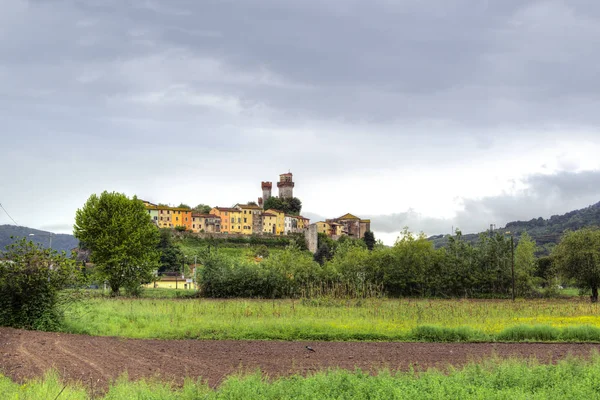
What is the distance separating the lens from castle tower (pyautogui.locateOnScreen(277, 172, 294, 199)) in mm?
151500

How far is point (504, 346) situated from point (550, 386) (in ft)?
23.3

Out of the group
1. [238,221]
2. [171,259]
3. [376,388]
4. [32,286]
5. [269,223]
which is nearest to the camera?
[376,388]

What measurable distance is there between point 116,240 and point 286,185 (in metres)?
110

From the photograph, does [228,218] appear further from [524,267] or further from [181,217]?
[524,267]

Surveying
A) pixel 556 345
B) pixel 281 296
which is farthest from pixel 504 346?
pixel 281 296

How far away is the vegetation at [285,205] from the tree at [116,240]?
97.8m

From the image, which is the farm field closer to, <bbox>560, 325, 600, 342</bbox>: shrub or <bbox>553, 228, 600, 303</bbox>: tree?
<bbox>560, 325, 600, 342</bbox>: shrub

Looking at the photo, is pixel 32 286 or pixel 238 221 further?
pixel 238 221

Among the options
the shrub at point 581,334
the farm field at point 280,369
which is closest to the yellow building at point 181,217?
the farm field at point 280,369

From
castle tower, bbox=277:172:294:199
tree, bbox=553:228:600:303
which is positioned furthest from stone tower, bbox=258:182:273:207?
tree, bbox=553:228:600:303

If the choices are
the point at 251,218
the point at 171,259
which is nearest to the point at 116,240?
the point at 171,259

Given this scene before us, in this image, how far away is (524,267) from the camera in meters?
48.2

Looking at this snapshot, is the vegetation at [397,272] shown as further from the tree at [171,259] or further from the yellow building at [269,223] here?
the yellow building at [269,223]

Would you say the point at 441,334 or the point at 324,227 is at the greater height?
the point at 324,227
